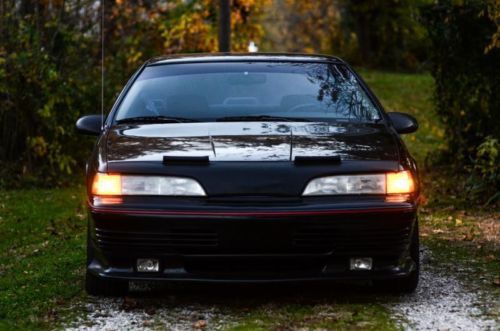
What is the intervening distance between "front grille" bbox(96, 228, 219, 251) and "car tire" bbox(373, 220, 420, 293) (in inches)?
48.0

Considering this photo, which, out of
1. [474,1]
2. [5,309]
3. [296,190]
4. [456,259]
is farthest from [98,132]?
[474,1]

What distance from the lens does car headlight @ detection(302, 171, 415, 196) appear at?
17.9ft

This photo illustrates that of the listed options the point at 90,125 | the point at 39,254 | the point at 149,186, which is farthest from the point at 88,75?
the point at 149,186

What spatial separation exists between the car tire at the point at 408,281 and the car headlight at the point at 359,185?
0.45 m

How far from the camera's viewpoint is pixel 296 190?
5422 millimetres

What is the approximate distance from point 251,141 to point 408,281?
1.25 m

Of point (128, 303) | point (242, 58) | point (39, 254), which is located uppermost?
point (242, 58)

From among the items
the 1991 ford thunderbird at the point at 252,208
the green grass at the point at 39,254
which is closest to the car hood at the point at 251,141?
the 1991 ford thunderbird at the point at 252,208

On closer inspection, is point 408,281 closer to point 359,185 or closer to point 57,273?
point 359,185

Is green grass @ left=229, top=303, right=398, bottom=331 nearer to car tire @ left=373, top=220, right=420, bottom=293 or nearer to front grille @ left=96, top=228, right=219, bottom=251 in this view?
car tire @ left=373, top=220, right=420, bottom=293

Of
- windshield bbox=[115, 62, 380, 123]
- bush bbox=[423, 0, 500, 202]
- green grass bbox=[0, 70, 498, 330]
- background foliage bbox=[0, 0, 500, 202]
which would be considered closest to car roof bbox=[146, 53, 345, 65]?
windshield bbox=[115, 62, 380, 123]

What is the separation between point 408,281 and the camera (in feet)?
19.8

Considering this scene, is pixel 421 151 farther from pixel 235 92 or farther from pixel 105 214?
pixel 105 214

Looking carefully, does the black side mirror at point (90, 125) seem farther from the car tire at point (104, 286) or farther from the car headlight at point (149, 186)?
the car headlight at point (149, 186)
